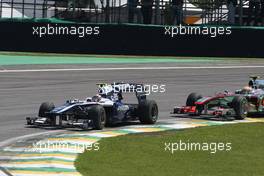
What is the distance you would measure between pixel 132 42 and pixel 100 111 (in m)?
25.9

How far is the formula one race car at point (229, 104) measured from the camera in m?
20.2

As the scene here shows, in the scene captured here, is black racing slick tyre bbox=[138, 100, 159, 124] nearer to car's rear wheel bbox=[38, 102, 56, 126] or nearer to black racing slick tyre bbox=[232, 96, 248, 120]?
car's rear wheel bbox=[38, 102, 56, 126]

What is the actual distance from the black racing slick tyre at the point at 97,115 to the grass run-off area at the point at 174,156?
3.16 feet

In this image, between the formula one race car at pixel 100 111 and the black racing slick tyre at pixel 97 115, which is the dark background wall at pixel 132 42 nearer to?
the formula one race car at pixel 100 111

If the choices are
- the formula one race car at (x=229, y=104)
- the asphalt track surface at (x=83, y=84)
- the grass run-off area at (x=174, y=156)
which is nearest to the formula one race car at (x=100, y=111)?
the asphalt track surface at (x=83, y=84)

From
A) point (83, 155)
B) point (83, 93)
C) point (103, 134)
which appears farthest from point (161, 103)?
point (83, 155)

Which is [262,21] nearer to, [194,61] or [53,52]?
[194,61]

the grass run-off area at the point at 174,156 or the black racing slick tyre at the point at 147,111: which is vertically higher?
the black racing slick tyre at the point at 147,111

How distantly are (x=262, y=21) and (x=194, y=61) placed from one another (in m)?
14.5

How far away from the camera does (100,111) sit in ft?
57.2

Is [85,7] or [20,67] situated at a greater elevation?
[85,7]

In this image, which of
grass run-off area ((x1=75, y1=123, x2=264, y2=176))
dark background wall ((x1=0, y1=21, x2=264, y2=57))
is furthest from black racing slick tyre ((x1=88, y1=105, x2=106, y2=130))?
dark background wall ((x1=0, y1=21, x2=264, y2=57))

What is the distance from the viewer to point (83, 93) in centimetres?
2641

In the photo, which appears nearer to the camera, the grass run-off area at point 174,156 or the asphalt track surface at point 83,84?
the grass run-off area at point 174,156
